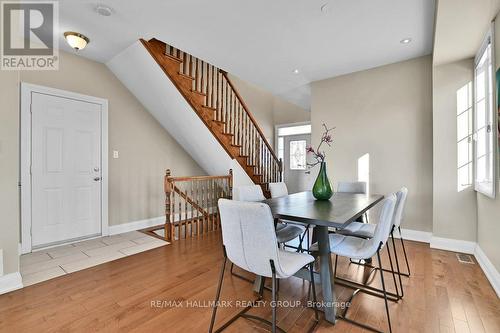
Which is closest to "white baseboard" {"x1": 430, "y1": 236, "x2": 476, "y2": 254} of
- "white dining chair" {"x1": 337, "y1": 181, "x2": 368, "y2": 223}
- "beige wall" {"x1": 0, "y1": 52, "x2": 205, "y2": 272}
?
"white dining chair" {"x1": 337, "y1": 181, "x2": 368, "y2": 223}

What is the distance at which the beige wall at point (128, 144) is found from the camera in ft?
11.1

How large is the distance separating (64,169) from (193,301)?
272cm

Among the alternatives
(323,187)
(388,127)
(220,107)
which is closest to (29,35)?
(220,107)

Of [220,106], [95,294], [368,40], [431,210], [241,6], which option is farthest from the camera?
[220,106]

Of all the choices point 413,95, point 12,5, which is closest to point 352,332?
point 413,95

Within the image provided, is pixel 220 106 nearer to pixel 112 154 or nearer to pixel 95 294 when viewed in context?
pixel 112 154

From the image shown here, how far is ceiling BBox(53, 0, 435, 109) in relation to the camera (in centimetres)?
232

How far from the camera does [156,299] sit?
1964 millimetres

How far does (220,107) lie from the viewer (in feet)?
13.6

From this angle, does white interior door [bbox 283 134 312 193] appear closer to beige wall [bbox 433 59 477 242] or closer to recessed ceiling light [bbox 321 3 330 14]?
beige wall [bbox 433 59 477 242]

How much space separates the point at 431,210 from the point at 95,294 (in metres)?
4.07

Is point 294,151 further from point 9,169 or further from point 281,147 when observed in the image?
point 9,169

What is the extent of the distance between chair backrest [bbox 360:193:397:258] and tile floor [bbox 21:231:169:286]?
267 centimetres

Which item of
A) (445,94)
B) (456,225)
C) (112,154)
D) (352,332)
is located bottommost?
(352,332)
